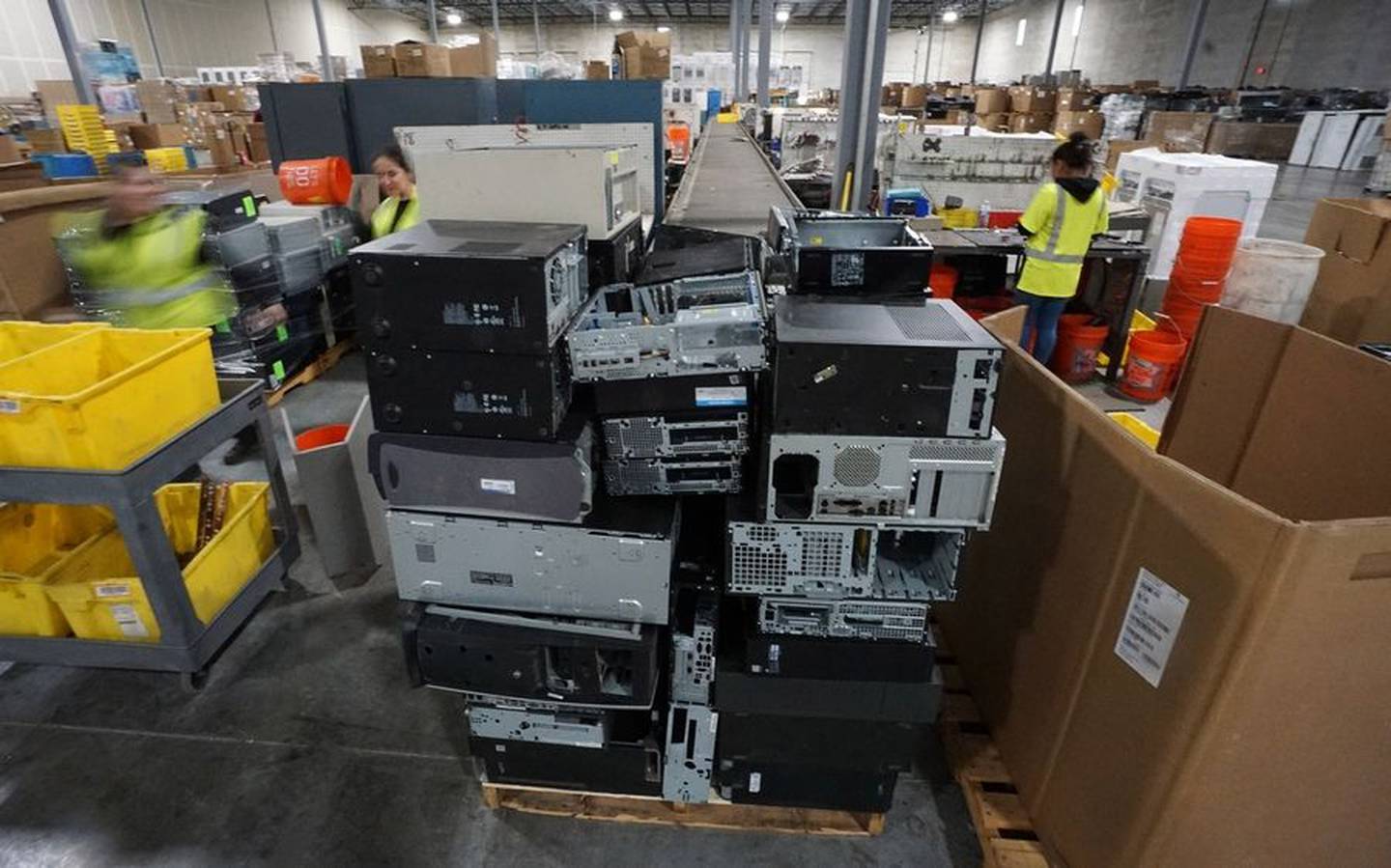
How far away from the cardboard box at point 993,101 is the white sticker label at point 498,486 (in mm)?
14320

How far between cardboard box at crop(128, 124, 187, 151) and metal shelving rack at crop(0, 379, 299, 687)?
9.24m

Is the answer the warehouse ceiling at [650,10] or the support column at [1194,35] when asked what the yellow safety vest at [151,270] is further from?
the warehouse ceiling at [650,10]

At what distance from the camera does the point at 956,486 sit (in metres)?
1.43

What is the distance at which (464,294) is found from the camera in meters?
1.39

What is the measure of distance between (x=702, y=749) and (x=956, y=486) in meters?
0.97

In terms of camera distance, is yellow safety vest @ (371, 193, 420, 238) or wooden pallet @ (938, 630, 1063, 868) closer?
wooden pallet @ (938, 630, 1063, 868)

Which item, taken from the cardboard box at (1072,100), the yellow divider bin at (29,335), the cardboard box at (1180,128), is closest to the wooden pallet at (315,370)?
the yellow divider bin at (29,335)

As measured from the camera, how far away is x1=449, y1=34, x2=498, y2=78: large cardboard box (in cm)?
512

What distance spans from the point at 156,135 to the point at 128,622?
993cm

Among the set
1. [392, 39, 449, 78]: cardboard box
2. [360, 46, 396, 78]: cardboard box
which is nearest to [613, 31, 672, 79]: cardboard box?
[392, 39, 449, 78]: cardboard box

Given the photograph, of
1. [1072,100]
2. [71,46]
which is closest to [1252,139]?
[1072,100]

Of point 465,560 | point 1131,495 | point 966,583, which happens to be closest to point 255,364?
point 465,560

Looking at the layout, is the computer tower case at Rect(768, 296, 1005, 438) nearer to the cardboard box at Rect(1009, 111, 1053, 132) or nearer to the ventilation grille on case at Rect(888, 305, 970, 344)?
the ventilation grille on case at Rect(888, 305, 970, 344)

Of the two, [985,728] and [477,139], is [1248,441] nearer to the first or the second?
[985,728]
